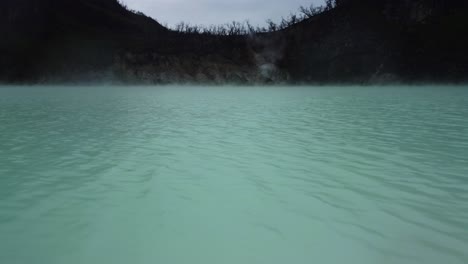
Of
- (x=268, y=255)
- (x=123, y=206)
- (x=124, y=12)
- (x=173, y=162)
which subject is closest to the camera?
(x=268, y=255)

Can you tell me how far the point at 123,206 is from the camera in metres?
4.20

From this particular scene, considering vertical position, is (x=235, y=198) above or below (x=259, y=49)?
below

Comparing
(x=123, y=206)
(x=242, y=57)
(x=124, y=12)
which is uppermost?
(x=124, y=12)

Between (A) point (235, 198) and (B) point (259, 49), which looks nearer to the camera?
(A) point (235, 198)

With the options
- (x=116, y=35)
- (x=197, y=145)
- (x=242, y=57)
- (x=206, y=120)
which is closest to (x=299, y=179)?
(x=197, y=145)

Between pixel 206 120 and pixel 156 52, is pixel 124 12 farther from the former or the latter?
pixel 206 120

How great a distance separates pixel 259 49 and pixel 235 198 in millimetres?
48924

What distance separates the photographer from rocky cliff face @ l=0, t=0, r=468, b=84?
39125mm

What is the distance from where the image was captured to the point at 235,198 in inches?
177

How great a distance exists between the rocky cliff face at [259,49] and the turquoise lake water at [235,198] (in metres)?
33.7

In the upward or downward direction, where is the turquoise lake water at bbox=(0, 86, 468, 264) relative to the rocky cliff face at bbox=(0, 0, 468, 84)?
downward

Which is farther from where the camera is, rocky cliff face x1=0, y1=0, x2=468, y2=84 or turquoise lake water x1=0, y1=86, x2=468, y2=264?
rocky cliff face x1=0, y1=0, x2=468, y2=84

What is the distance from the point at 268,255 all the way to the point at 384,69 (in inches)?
1615

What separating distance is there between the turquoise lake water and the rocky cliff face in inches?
1326
